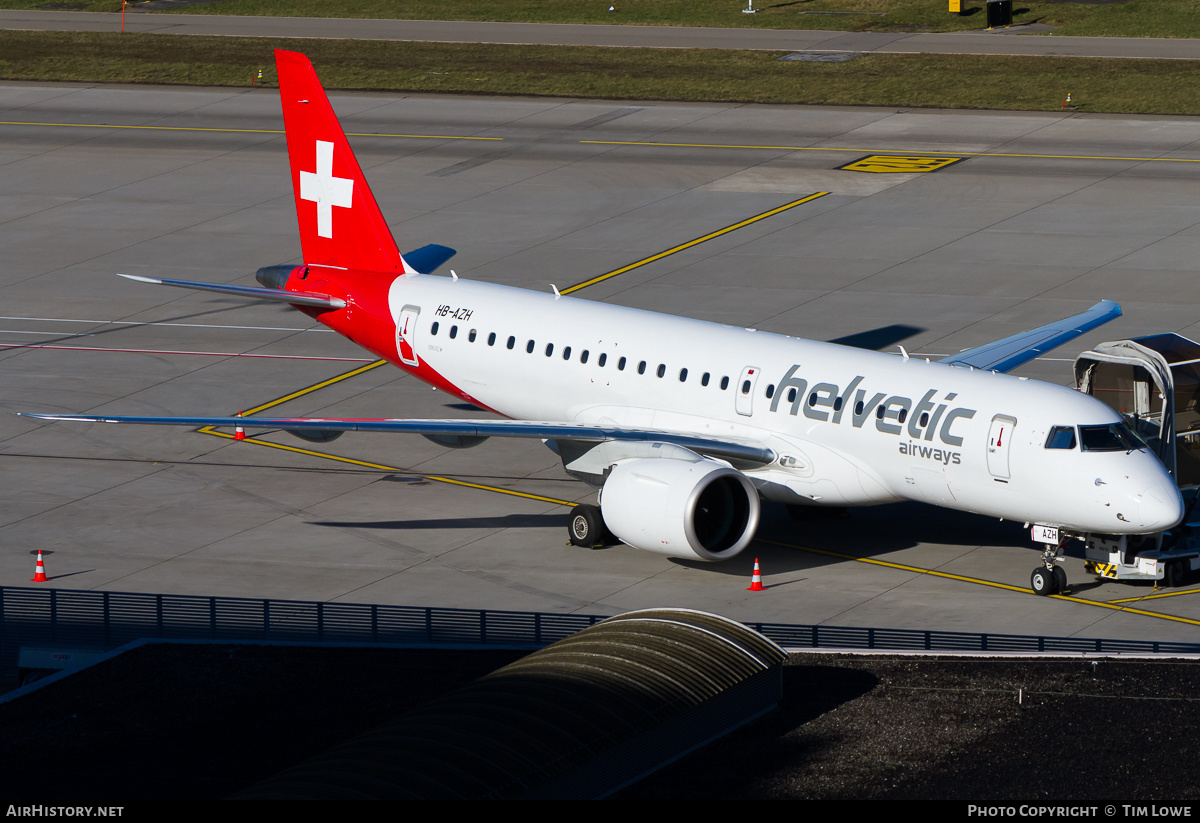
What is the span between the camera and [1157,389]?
35062 mm

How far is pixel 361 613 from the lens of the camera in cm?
3269

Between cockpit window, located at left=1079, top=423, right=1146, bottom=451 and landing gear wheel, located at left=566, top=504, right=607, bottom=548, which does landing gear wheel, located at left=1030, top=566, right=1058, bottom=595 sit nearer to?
cockpit window, located at left=1079, top=423, right=1146, bottom=451

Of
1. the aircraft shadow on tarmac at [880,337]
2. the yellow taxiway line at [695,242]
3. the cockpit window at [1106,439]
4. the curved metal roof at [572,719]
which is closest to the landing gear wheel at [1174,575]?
the cockpit window at [1106,439]

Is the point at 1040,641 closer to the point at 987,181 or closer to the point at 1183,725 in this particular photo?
the point at 1183,725

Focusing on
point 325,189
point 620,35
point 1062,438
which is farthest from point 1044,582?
point 620,35

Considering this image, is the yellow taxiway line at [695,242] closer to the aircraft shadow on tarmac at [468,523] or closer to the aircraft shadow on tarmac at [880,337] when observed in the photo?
the aircraft shadow on tarmac at [880,337]

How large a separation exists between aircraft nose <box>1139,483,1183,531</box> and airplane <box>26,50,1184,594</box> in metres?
0.04

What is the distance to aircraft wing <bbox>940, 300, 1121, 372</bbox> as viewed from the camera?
4038cm

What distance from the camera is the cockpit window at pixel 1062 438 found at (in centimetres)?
Answer: 3219

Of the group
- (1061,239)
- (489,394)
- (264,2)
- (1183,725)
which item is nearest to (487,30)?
(264,2)

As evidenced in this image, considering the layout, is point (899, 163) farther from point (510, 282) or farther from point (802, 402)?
point (802, 402)

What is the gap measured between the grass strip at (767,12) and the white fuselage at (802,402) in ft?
199

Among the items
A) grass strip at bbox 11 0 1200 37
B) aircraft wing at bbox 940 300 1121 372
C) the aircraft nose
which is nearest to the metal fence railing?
the aircraft nose

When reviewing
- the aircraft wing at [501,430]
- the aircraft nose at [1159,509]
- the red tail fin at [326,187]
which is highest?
the red tail fin at [326,187]
